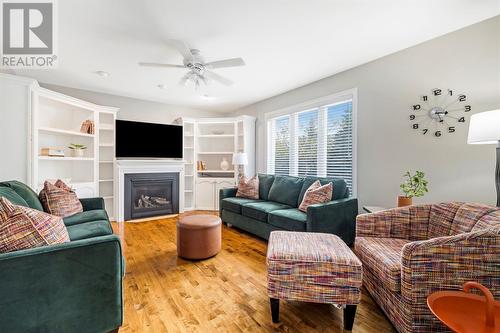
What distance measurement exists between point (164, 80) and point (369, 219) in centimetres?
373

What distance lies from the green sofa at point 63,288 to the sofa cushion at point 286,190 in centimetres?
260

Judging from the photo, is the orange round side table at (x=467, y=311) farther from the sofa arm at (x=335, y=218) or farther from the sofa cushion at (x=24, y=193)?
the sofa cushion at (x=24, y=193)

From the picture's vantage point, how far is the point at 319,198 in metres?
2.97

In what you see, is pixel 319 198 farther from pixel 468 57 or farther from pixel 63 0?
pixel 63 0

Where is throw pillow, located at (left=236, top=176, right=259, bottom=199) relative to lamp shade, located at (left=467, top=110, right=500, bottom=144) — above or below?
below

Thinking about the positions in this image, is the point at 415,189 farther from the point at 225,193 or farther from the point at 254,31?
the point at 225,193

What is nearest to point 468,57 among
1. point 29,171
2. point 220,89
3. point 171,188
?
point 220,89

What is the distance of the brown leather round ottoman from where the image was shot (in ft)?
8.62

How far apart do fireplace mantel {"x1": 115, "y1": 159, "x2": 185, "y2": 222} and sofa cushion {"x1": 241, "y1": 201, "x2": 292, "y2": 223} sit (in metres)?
2.12

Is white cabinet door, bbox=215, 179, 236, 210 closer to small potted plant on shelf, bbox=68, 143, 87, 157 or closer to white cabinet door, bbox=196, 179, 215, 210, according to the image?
white cabinet door, bbox=196, 179, 215, 210

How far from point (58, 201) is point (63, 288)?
68.9 inches

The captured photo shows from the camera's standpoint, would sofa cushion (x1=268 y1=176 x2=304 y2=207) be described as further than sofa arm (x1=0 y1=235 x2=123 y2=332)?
Yes

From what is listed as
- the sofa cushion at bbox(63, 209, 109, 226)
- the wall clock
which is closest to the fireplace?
the sofa cushion at bbox(63, 209, 109, 226)

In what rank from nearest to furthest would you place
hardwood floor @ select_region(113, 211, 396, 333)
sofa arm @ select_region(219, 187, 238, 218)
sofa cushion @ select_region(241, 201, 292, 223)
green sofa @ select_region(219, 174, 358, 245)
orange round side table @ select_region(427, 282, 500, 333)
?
orange round side table @ select_region(427, 282, 500, 333)
hardwood floor @ select_region(113, 211, 396, 333)
green sofa @ select_region(219, 174, 358, 245)
sofa cushion @ select_region(241, 201, 292, 223)
sofa arm @ select_region(219, 187, 238, 218)
